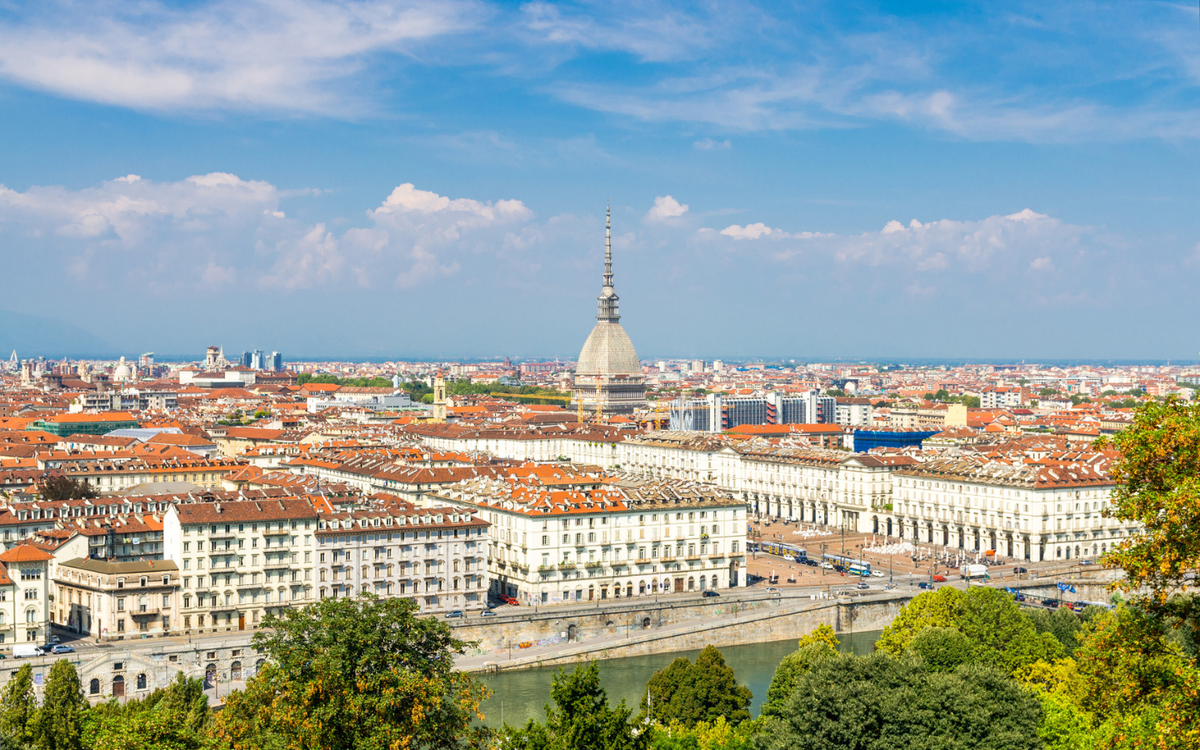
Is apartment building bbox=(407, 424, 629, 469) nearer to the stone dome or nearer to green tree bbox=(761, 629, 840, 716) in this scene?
the stone dome

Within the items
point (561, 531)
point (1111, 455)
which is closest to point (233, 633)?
point (561, 531)

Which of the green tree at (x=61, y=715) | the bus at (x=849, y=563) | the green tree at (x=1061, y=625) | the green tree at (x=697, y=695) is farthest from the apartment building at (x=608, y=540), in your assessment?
the green tree at (x=61, y=715)

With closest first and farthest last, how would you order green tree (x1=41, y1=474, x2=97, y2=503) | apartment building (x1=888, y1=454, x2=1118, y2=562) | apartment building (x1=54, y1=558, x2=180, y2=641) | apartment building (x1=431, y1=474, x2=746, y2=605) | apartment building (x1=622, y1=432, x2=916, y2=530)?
1. apartment building (x1=54, y1=558, x2=180, y2=641)
2. apartment building (x1=431, y1=474, x2=746, y2=605)
3. green tree (x1=41, y1=474, x2=97, y2=503)
4. apartment building (x1=888, y1=454, x2=1118, y2=562)
5. apartment building (x1=622, y1=432, x2=916, y2=530)

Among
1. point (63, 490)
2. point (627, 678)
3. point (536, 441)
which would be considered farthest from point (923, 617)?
point (536, 441)

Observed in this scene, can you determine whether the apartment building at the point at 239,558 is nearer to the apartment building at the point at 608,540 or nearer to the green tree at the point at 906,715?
the apartment building at the point at 608,540

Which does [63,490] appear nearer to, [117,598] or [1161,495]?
[117,598]

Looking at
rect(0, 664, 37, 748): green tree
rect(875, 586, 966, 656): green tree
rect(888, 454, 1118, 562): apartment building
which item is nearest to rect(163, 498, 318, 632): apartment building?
rect(0, 664, 37, 748): green tree

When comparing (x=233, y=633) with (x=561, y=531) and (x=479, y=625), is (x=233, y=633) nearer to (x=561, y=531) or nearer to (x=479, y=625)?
(x=479, y=625)
